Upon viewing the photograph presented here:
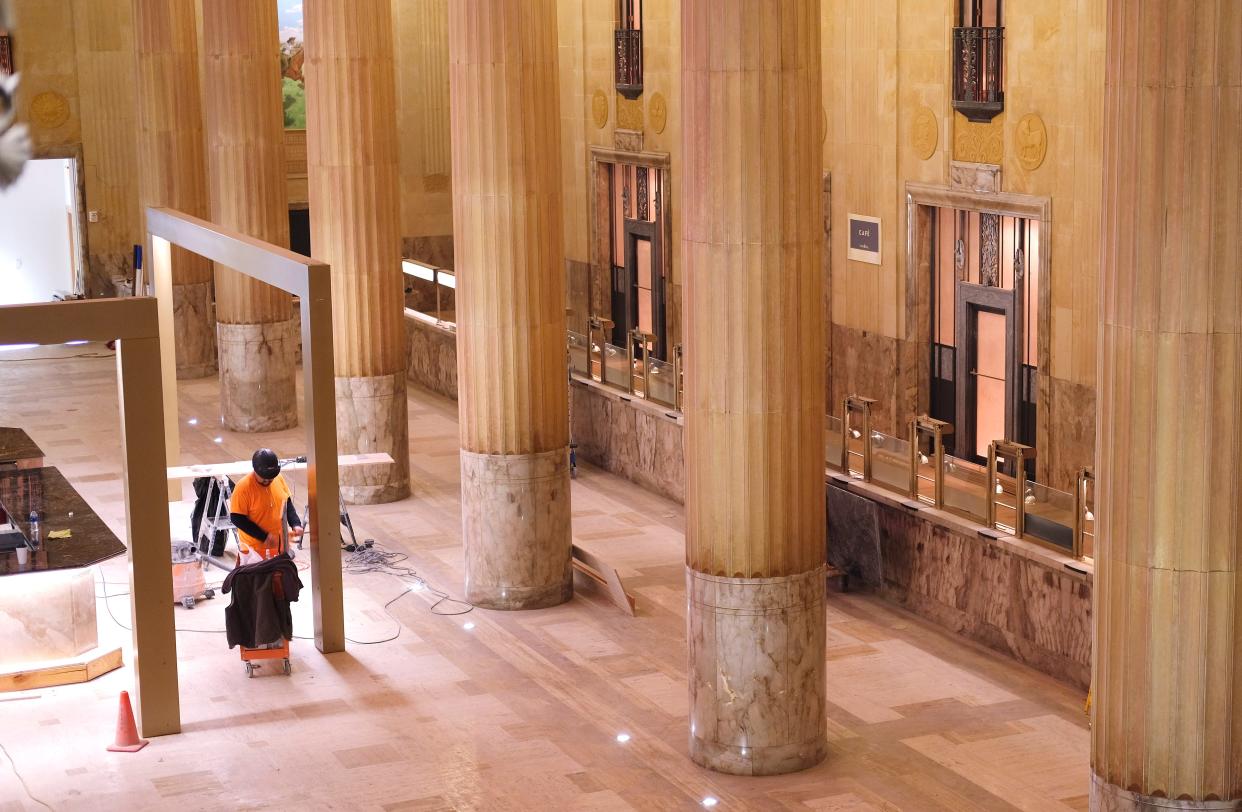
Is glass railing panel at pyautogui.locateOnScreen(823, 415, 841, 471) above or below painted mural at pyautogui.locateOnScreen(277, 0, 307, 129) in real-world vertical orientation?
below

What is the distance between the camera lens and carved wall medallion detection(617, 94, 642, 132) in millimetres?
21609

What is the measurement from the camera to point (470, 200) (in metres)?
→ 13.5

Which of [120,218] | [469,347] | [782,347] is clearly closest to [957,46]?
[469,347]

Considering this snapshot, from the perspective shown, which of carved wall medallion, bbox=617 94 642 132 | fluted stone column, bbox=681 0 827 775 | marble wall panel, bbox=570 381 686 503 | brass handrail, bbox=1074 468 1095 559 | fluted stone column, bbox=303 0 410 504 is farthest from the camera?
carved wall medallion, bbox=617 94 642 132

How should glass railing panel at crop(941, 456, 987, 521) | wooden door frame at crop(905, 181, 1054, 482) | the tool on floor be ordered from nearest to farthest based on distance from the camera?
1. glass railing panel at crop(941, 456, 987, 521)
2. the tool on floor
3. wooden door frame at crop(905, 181, 1054, 482)

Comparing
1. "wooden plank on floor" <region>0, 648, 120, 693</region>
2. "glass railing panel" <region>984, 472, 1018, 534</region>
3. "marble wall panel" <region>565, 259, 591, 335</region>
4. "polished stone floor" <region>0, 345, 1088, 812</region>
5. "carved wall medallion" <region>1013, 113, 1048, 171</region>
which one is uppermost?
"carved wall medallion" <region>1013, 113, 1048, 171</region>

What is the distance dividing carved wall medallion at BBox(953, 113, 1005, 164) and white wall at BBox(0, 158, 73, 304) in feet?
50.6

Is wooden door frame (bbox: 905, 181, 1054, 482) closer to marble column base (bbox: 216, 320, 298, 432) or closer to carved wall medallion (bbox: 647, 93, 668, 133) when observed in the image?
carved wall medallion (bbox: 647, 93, 668, 133)

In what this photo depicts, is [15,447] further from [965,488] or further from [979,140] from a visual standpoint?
[979,140]

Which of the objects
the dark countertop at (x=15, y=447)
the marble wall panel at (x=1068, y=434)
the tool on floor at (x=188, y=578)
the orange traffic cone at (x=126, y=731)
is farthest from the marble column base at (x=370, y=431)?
the orange traffic cone at (x=126, y=731)

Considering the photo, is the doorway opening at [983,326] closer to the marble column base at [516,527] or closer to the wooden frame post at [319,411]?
the marble column base at [516,527]

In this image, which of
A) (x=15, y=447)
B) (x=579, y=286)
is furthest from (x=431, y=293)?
(x=15, y=447)

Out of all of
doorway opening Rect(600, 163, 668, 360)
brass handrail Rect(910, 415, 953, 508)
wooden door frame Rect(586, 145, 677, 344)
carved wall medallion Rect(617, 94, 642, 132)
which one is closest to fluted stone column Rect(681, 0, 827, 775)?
brass handrail Rect(910, 415, 953, 508)

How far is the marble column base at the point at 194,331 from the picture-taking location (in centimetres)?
2375
